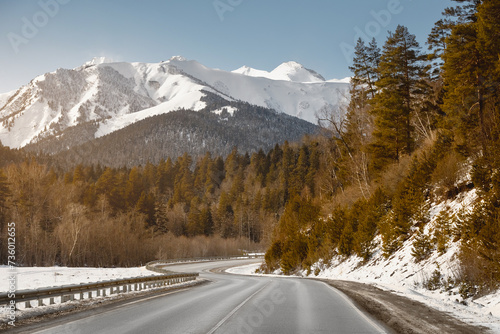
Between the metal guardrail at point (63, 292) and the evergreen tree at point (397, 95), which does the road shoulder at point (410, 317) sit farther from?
the evergreen tree at point (397, 95)

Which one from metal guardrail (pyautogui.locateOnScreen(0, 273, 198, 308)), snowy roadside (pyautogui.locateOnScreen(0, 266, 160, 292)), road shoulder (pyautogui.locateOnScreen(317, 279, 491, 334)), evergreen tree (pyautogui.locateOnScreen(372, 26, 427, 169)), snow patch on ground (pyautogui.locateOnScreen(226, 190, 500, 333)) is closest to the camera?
road shoulder (pyautogui.locateOnScreen(317, 279, 491, 334))

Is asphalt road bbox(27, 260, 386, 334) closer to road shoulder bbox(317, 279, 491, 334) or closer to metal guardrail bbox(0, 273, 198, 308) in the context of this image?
road shoulder bbox(317, 279, 491, 334)

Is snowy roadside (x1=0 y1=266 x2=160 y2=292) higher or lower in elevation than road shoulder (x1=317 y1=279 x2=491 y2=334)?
lower

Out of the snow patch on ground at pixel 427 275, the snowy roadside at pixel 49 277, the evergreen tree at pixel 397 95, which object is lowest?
the snowy roadside at pixel 49 277

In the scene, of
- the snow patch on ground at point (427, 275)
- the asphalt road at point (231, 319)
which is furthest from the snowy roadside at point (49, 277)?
the snow patch on ground at point (427, 275)

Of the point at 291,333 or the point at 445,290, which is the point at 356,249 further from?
the point at 291,333

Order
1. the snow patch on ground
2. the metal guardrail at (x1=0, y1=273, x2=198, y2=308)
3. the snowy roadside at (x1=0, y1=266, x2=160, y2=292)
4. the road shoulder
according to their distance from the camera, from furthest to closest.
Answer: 1. the snowy roadside at (x1=0, y1=266, x2=160, y2=292)
2. the metal guardrail at (x1=0, y1=273, x2=198, y2=308)
3. the snow patch on ground
4. the road shoulder

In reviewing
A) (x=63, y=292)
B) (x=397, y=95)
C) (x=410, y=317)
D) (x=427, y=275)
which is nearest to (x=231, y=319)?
(x=410, y=317)

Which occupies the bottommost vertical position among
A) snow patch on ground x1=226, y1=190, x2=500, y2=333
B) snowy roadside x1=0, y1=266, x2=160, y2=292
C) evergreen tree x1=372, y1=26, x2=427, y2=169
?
snowy roadside x1=0, y1=266, x2=160, y2=292

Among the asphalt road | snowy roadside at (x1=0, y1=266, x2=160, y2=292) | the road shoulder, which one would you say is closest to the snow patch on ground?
the road shoulder

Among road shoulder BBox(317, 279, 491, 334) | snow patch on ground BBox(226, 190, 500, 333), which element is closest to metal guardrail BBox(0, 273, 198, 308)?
road shoulder BBox(317, 279, 491, 334)

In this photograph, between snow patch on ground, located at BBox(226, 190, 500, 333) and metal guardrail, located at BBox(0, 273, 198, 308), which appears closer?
snow patch on ground, located at BBox(226, 190, 500, 333)

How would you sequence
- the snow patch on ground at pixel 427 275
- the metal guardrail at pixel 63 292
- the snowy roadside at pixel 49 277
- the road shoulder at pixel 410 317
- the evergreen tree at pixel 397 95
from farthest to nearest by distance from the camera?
the evergreen tree at pixel 397 95
the snowy roadside at pixel 49 277
the metal guardrail at pixel 63 292
the snow patch on ground at pixel 427 275
the road shoulder at pixel 410 317

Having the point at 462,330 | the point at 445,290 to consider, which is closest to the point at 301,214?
the point at 445,290
